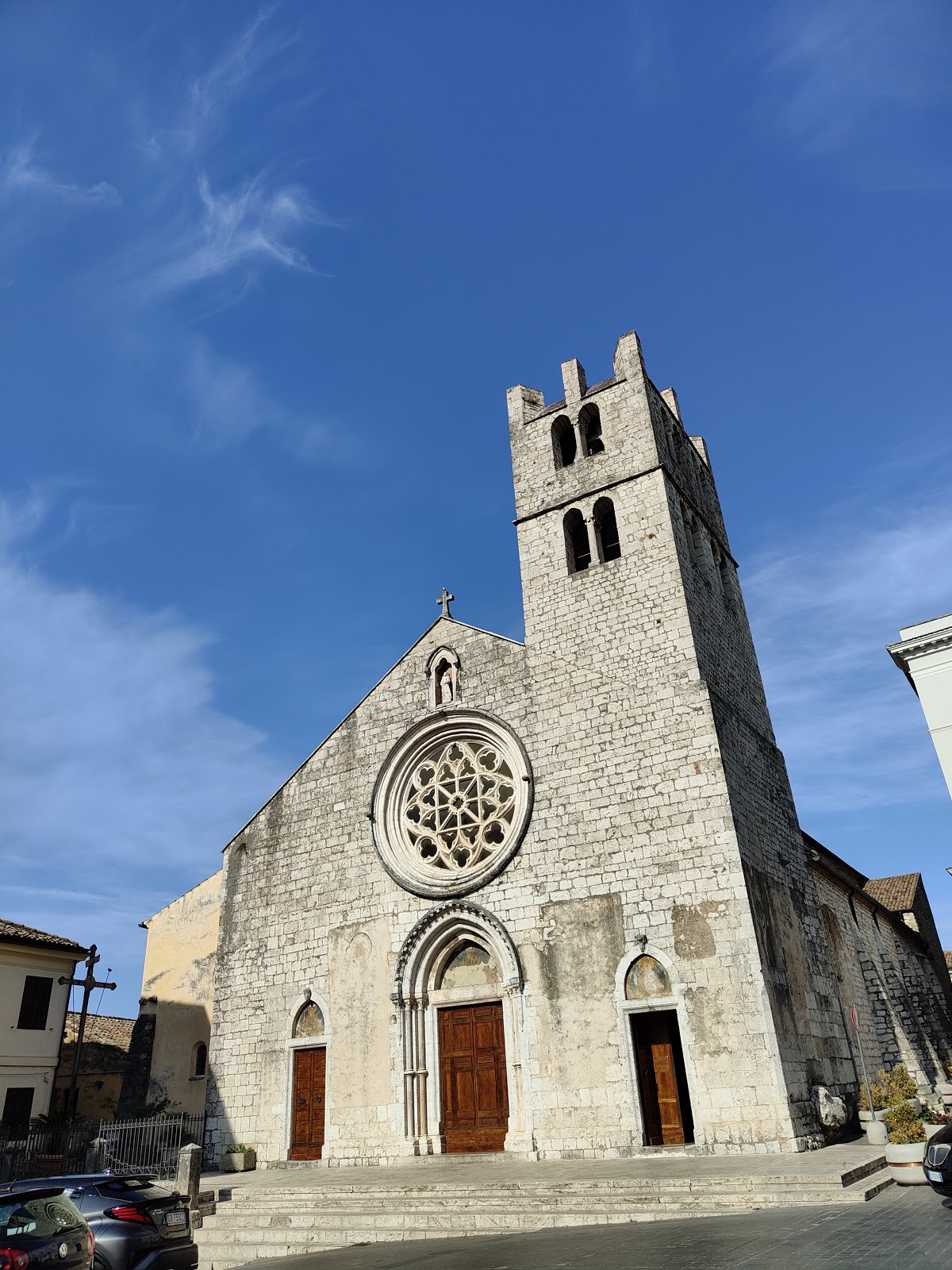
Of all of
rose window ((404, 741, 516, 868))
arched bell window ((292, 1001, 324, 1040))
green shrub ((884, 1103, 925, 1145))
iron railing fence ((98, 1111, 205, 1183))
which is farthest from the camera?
arched bell window ((292, 1001, 324, 1040))

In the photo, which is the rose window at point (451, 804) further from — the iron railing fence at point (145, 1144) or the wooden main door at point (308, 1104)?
the iron railing fence at point (145, 1144)

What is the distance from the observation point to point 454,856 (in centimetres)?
1877

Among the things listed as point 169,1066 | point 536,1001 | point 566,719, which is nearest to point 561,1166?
point 536,1001

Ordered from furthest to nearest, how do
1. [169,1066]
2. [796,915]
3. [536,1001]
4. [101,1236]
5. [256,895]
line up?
1. [169,1066]
2. [256,895]
3. [796,915]
4. [536,1001]
5. [101,1236]

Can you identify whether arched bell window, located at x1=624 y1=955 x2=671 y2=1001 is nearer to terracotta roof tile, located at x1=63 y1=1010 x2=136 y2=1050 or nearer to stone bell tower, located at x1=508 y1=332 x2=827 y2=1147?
stone bell tower, located at x1=508 y1=332 x2=827 y2=1147

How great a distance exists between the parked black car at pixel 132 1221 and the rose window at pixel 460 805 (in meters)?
8.74

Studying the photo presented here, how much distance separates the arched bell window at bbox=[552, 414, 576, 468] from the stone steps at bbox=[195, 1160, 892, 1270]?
613 inches

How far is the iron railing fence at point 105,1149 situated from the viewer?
57.5ft

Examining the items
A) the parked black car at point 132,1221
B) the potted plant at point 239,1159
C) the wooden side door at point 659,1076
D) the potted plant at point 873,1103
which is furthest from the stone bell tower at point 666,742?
the potted plant at point 239,1159

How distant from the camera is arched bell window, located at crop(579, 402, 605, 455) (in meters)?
21.8

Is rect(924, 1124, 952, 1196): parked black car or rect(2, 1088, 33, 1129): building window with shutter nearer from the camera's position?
rect(924, 1124, 952, 1196): parked black car

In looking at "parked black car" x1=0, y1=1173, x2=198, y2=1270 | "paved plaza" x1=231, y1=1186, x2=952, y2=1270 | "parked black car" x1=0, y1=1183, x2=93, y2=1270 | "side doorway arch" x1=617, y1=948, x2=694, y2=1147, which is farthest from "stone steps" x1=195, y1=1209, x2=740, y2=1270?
"parked black car" x1=0, y1=1183, x2=93, y2=1270

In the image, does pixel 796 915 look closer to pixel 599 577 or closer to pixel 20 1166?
pixel 599 577

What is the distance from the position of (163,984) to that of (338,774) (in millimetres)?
8557
